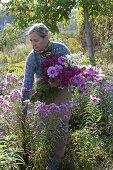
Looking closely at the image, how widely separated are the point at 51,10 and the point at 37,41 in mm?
5206

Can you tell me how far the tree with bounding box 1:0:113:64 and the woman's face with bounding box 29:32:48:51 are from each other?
193 inches

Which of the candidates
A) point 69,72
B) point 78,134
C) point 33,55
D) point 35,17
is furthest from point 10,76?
point 35,17

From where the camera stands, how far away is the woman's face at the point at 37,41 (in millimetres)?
3980

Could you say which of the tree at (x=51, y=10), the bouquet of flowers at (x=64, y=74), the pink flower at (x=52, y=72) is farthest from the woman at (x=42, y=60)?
the tree at (x=51, y=10)

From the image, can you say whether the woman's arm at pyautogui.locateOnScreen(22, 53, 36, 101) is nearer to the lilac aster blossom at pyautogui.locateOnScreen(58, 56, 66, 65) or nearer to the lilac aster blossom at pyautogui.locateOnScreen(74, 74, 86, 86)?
the lilac aster blossom at pyautogui.locateOnScreen(58, 56, 66, 65)

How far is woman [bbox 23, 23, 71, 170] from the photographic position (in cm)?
400

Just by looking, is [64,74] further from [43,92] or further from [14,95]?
[14,95]

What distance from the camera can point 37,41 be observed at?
4008mm

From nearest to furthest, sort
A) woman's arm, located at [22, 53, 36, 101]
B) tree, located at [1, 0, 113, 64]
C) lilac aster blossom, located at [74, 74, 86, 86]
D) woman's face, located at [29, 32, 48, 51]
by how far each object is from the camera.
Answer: lilac aster blossom, located at [74, 74, 86, 86], woman's face, located at [29, 32, 48, 51], woman's arm, located at [22, 53, 36, 101], tree, located at [1, 0, 113, 64]

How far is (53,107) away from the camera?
12.0ft

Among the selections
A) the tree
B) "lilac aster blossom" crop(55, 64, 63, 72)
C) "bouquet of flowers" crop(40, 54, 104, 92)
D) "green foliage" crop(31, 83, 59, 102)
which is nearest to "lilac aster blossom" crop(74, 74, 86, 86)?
"bouquet of flowers" crop(40, 54, 104, 92)

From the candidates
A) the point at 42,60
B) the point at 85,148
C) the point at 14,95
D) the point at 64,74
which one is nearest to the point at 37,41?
the point at 42,60

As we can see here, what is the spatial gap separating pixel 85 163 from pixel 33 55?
48.8 inches

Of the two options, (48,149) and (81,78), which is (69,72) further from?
(48,149)
